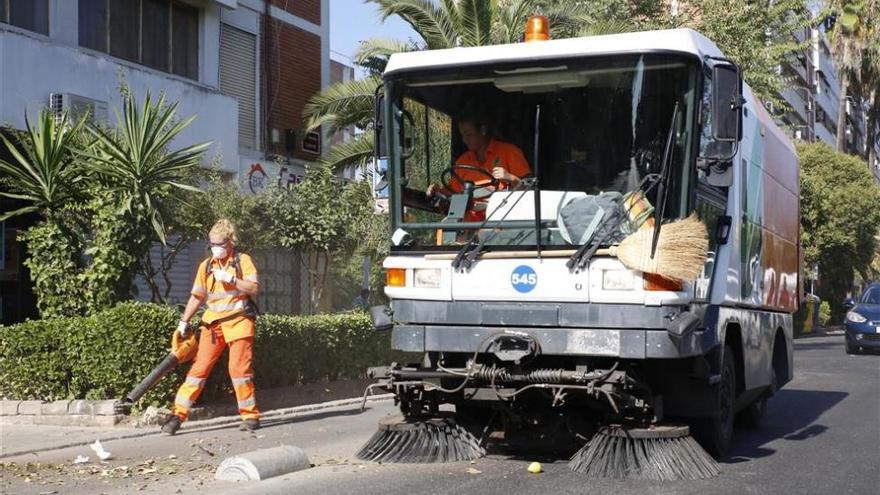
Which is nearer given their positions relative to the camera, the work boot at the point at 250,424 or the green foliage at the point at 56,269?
the work boot at the point at 250,424

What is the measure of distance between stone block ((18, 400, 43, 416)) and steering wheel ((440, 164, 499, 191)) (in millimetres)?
4867

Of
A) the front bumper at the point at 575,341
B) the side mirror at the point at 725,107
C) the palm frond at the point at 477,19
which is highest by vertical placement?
the palm frond at the point at 477,19

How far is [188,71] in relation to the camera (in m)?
19.3

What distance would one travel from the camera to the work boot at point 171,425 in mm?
9219

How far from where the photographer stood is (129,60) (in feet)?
58.7

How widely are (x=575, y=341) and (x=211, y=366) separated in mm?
3723

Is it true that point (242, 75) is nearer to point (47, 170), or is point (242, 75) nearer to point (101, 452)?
point (47, 170)

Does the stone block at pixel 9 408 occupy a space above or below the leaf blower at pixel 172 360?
below

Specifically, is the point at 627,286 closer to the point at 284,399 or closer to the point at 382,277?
the point at 284,399

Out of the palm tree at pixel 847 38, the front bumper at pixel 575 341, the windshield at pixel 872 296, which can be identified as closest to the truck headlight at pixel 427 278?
the front bumper at pixel 575 341

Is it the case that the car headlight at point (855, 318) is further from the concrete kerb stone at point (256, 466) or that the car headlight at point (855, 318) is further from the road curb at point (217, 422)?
the concrete kerb stone at point (256, 466)

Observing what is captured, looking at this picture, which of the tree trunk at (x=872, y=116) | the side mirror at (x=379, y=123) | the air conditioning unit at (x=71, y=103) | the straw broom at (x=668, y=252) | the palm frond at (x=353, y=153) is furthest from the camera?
the tree trunk at (x=872, y=116)

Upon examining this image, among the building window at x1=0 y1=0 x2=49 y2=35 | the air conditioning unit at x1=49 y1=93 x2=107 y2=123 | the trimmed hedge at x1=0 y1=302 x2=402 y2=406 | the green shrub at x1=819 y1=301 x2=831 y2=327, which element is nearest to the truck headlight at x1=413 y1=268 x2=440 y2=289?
the trimmed hedge at x1=0 y1=302 x2=402 y2=406

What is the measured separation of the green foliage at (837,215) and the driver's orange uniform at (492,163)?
29.0 meters
